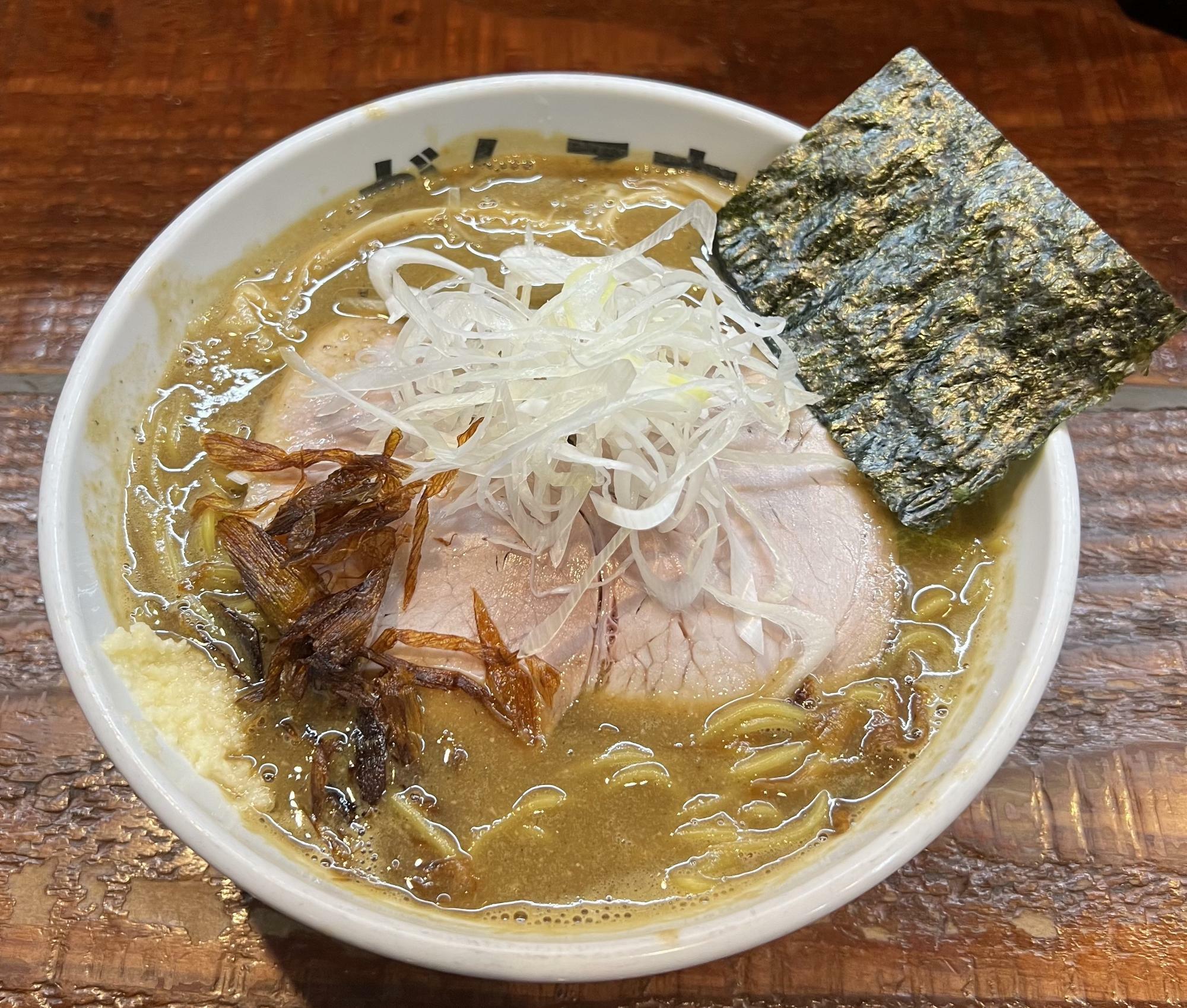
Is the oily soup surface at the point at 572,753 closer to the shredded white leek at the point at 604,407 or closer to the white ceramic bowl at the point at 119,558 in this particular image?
the white ceramic bowl at the point at 119,558

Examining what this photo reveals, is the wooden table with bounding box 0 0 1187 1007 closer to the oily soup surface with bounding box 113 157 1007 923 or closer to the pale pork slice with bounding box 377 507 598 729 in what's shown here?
the oily soup surface with bounding box 113 157 1007 923

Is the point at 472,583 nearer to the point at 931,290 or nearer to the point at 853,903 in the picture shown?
the point at 853,903

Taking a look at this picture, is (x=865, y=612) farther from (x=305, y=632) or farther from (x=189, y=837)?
(x=189, y=837)

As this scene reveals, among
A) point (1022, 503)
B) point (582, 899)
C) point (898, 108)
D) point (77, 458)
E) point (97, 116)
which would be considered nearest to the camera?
point (582, 899)

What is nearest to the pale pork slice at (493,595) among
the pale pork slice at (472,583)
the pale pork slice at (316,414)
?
the pale pork slice at (472,583)

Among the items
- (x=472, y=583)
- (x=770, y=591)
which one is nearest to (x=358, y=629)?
(x=472, y=583)

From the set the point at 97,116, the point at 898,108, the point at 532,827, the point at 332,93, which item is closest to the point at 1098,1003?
the point at 532,827
